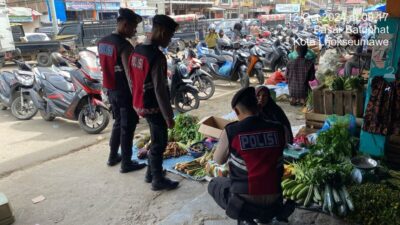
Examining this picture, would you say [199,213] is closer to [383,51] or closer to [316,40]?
[383,51]

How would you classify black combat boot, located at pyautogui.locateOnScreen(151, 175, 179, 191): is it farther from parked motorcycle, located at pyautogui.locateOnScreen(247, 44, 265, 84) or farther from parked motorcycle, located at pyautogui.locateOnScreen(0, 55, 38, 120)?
parked motorcycle, located at pyautogui.locateOnScreen(247, 44, 265, 84)

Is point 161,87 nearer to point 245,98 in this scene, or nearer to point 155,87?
point 155,87

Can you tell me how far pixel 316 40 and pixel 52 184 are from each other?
14.0 meters

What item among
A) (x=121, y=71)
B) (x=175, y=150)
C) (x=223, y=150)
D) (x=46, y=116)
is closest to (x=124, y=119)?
(x=121, y=71)

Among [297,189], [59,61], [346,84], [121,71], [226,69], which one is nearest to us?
[297,189]

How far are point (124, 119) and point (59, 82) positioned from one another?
2.76 m

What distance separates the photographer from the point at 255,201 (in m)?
2.49

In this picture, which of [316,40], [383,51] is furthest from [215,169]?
[316,40]

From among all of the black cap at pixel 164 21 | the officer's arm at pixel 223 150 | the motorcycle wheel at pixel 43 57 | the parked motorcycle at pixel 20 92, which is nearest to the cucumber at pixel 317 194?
the officer's arm at pixel 223 150

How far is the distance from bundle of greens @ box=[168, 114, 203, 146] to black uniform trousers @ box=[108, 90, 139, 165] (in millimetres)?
1026

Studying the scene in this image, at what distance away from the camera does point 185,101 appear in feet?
23.4

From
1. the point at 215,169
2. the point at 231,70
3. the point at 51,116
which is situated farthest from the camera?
the point at 231,70

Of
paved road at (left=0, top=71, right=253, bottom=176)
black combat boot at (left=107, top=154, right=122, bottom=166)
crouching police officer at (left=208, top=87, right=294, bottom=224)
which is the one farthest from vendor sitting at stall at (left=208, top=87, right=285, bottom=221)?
paved road at (left=0, top=71, right=253, bottom=176)

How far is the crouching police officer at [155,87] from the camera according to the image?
3414 mm
